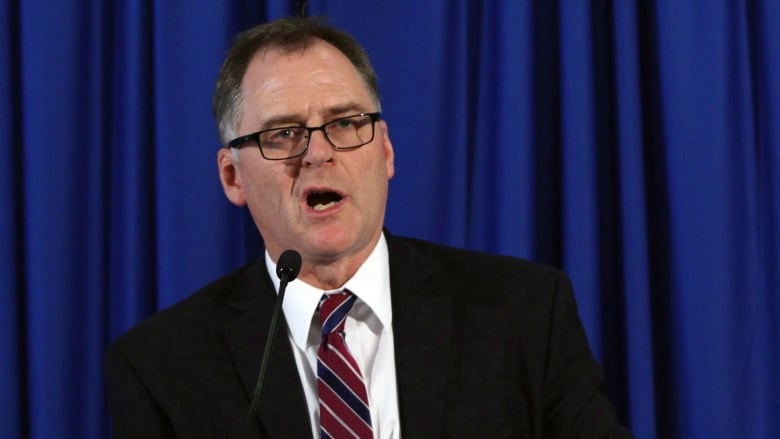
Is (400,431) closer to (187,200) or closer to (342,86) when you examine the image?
(342,86)

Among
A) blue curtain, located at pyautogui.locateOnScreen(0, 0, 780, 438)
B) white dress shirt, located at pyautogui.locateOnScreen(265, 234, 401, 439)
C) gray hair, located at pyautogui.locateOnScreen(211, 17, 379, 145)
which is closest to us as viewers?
white dress shirt, located at pyautogui.locateOnScreen(265, 234, 401, 439)

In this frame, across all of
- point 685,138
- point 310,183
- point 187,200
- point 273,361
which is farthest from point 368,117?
point 685,138

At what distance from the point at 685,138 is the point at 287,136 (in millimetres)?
946

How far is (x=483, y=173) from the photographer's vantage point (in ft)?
7.45

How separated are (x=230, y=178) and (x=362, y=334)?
43cm

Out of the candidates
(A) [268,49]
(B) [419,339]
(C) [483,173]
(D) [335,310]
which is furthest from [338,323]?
(C) [483,173]

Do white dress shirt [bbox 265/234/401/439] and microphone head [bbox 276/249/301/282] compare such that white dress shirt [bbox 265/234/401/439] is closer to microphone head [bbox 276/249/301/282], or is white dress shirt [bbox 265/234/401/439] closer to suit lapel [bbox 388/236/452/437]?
suit lapel [bbox 388/236/452/437]

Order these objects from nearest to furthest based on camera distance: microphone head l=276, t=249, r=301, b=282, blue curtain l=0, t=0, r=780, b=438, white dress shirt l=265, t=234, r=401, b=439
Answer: microphone head l=276, t=249, r=301, b=282 → white dress shirt l=265, t=234, r=401, b=439 → blue curtain l=0, t=0, r=780, b=438

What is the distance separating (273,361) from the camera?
1.70 metres

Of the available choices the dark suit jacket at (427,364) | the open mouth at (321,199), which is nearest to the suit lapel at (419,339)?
the dark suit jacket at (427,364)

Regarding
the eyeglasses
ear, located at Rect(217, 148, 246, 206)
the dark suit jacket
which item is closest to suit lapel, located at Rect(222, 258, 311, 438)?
the dark suit jacket

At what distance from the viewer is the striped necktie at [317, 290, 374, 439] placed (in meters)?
1.59

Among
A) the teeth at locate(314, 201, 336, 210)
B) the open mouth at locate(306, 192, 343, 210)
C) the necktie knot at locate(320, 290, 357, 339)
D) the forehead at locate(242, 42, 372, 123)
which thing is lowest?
the necktie knot at locate(320, 290, 357, 339)

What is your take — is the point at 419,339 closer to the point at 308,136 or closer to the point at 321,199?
the point at 321,199
